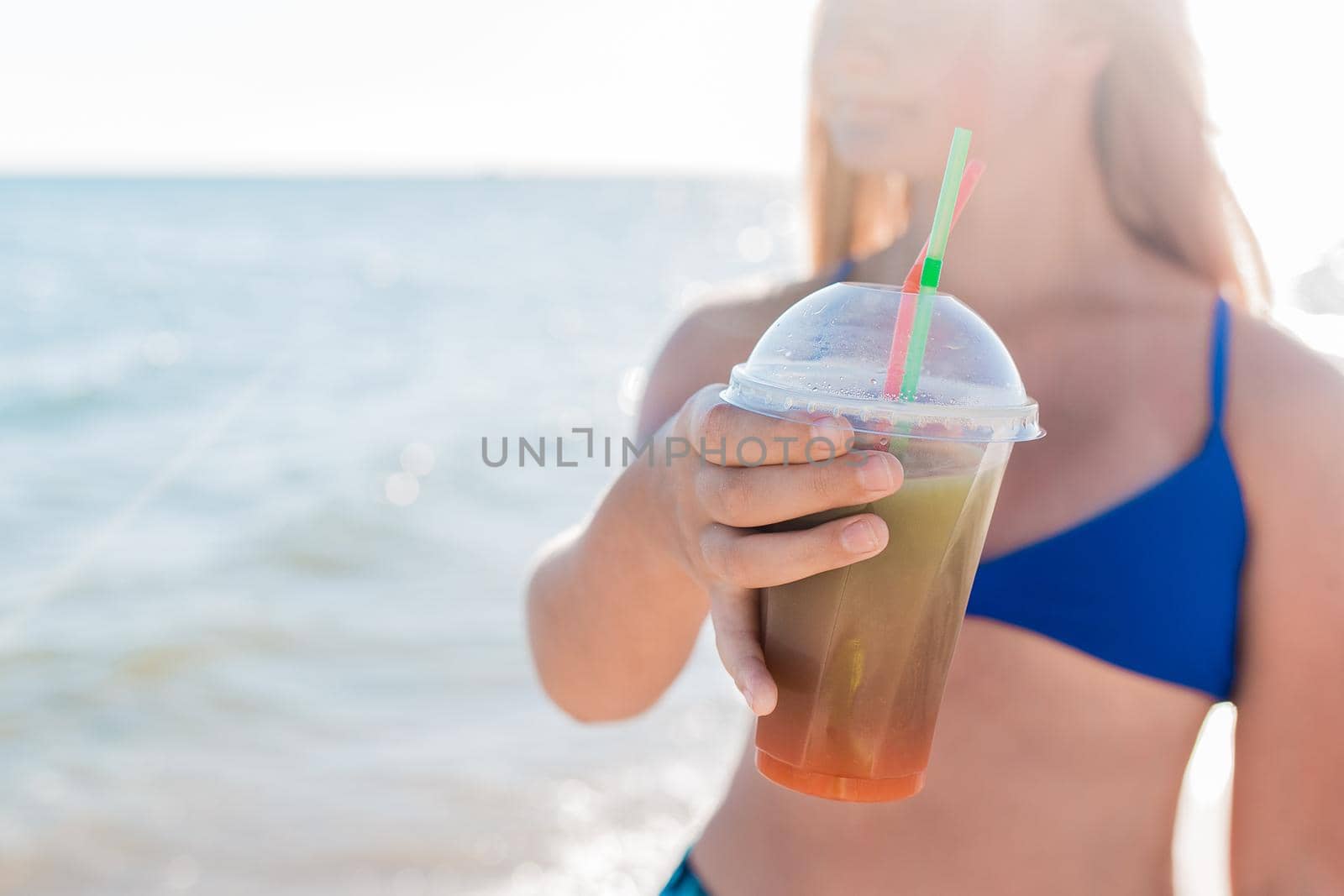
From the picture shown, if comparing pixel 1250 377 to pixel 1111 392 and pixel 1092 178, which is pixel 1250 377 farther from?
pixel 1092 178

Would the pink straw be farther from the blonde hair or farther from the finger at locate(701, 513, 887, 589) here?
the blonde hair

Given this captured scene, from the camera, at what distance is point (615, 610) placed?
4.99ft

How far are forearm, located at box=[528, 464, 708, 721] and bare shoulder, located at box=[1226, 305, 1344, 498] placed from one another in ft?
2.35

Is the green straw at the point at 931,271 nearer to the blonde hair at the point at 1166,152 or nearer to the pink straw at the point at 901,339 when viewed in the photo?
the pink straw at the point at 901,339

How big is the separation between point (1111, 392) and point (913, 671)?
0.76 metres

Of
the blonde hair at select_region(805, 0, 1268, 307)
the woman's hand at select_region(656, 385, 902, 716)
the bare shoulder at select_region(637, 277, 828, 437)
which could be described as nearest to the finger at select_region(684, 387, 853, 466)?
the woman's hand at select_region(656, 385, 902, 716)

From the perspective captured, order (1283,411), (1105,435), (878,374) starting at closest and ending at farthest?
(878,374) → (1283,411) → (1105,435)

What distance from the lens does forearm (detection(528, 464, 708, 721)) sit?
134 centimetres

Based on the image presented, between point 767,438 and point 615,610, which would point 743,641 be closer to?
point 767,438

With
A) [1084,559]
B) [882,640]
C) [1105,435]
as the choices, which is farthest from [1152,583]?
[882,640]

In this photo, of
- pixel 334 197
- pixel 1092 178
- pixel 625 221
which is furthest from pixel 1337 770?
pixel 334 197

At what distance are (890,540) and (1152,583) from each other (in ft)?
2.01

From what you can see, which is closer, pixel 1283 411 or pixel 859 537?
pixel 859 537

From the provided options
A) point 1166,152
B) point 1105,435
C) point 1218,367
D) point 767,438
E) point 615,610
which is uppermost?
point 1166,152
